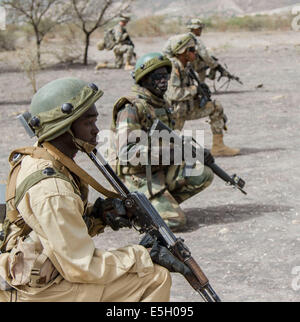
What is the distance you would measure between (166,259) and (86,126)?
687 mm

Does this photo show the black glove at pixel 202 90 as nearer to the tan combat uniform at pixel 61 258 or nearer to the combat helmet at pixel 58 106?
the combat helmet at pixel 58 106

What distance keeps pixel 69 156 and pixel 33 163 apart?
23 centimetres

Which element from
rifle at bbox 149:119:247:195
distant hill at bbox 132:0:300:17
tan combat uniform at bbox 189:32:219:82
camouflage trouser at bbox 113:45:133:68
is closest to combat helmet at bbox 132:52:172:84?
rifle at bbox 149:119:247:195

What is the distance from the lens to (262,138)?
914cm

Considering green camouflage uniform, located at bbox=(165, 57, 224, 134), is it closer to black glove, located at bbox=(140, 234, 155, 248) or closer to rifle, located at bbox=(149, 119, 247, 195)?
rifle, located at bbox=(149, 119, 247, 195)

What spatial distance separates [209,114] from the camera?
8188 millimetres

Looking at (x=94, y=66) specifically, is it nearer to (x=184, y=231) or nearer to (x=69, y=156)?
(x=184, y=231)

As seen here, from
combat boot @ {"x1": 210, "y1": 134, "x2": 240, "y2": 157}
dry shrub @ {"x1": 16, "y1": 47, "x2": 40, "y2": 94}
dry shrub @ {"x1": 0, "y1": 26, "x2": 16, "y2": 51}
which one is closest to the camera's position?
combat boot @ {"x1": 210, "y1": 134, "x2": 240, "y2": 157}

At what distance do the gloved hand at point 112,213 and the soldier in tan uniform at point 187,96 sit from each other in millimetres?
4390

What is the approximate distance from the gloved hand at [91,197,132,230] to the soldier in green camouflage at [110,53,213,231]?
6.37 ft

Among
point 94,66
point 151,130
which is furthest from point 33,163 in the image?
point 94,66

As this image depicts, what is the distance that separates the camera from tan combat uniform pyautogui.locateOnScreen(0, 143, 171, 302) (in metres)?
2.73

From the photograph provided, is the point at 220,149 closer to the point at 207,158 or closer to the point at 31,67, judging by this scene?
the point at 207,158
